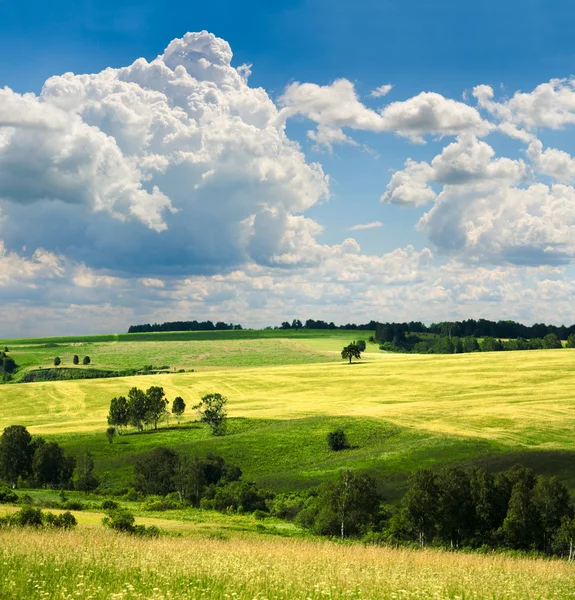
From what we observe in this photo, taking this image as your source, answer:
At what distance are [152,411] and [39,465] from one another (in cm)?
3932

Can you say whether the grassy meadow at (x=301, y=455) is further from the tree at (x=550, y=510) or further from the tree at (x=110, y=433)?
the tree at (x=550, y=510)

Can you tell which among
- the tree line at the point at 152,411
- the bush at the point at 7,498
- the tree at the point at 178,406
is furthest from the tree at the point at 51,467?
the tree at the point at 178,406

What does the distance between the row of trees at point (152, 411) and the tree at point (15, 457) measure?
95.7ft

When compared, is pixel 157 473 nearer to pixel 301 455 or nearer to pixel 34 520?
pixel 301 455

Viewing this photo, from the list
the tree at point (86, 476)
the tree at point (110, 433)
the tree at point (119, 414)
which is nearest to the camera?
the tree at point (86, 476)

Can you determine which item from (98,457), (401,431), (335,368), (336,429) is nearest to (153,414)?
(98,457)

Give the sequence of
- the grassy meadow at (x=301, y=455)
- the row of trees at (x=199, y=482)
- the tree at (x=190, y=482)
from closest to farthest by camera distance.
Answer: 1. the grassy meadow at (x=301, y=455)
2. the row of trees at (x=199, y=482)
3. the tree at (x=190, y=482)

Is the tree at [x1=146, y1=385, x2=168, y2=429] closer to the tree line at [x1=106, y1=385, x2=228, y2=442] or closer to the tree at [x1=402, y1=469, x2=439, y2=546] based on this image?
the tree line at [x1=106, y1=385, x2=228, y2=442]

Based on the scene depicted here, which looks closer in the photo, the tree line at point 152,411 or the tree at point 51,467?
the tree at point 51,467

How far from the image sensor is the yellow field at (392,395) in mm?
108438

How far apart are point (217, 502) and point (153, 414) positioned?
57.0 meters

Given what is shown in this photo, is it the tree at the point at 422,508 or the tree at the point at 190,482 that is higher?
the tree at the point at 422,508

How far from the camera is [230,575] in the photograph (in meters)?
14.3

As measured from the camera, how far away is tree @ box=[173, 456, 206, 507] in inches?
3278
